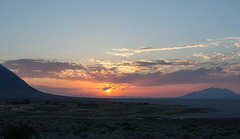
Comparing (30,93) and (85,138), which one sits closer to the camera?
(85,138)

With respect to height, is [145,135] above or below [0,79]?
below

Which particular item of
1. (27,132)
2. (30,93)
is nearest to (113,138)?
(27,132)

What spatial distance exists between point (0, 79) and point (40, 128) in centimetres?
19397

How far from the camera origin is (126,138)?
15.5m

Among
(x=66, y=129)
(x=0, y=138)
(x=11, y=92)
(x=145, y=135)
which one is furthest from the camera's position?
(x=11, y=92)

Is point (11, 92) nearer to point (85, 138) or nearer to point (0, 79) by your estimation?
point (0, 79)

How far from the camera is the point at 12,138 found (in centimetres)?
1313

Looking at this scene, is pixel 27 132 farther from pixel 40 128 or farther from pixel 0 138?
pixel 40 128

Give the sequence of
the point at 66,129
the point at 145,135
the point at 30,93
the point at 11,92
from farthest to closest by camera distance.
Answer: the point at 30,93 < the point at 11,92 < the point at 66,129 < the point at 145,135

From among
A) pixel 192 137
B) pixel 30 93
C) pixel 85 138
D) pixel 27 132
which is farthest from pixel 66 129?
pixel 30 93

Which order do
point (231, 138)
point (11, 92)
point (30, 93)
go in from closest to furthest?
point (231, 138)
point (11, 92)
point (30, 93)

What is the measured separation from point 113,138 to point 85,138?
256 centimetres

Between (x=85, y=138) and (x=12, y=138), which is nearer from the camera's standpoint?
(x=12, y=138)

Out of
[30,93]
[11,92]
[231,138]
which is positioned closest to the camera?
[231,138]
